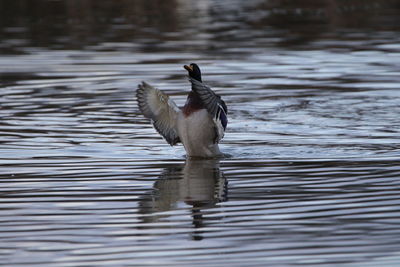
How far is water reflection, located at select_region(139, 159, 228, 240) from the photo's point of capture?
8078 mm

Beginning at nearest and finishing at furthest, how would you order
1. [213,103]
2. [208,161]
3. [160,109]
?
[213,103], [208,161], [160,109]

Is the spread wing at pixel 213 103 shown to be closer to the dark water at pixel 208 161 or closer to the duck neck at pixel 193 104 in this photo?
the duck neck at pixel 193 104

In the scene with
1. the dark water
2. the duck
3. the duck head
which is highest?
the duck head

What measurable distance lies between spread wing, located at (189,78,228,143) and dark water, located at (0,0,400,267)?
0.36m

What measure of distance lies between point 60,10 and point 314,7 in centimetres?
698

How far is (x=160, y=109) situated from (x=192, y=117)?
1.72 feet

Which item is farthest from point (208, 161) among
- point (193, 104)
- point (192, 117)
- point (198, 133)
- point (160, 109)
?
point (160, 109)

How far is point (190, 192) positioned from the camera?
9117mm

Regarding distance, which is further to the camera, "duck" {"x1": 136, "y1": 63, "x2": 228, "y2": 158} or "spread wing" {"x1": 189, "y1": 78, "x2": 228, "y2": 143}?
"duck" {"x1": 136, "y1": 63, "x2": 228, "y2": 158}

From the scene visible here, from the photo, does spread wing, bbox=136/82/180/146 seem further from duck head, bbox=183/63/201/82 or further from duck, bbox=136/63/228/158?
duck head, bbox=183/63/201/82

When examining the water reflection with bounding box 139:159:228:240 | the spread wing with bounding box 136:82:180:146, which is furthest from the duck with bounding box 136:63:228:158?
the water reflection with bounding box 139:159:228:240

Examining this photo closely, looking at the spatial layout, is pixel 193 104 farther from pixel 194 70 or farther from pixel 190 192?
pixel 190 192

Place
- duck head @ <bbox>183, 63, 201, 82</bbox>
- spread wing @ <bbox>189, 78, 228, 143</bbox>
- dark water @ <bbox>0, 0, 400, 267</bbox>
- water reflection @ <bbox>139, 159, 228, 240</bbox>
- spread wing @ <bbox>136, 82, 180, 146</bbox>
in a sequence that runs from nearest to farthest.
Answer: dark water @ <bbox>0, 0, 400, 267</bbox>
water reflection @ <bbox>139, 159, 228, 240</bbox>
spread wing @ <bbox>189, 78, 228, 143</bbox>
duck head @ <bbox>183, 63, 201, 82</bbox>
spread wing @ <bbox>136, 82, 180, 146</bbox>

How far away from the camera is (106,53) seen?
21.0 meters
